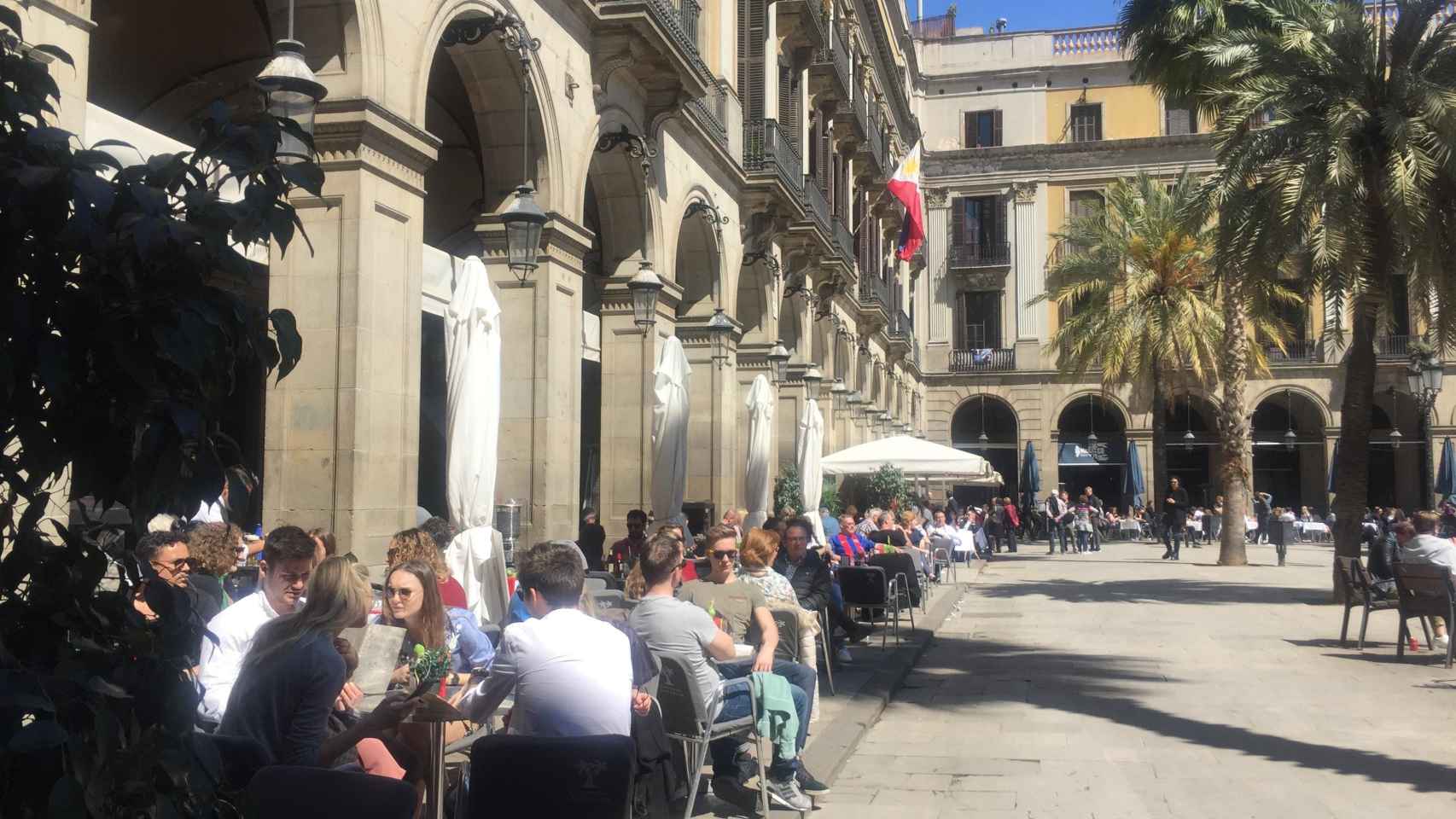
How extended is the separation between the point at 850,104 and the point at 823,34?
4.80 metres

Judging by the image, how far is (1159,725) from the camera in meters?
9.12

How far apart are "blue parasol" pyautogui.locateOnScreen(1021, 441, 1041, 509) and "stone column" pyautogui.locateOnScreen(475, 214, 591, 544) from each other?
33166 mm

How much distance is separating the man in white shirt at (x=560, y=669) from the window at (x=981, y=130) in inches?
1968

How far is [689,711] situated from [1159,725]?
14.1ft

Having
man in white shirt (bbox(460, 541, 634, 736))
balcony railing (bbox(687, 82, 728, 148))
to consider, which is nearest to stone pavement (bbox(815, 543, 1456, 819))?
man in white shirt (bbox(460, 541, 634, 736))

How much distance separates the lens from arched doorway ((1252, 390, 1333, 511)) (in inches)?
1935

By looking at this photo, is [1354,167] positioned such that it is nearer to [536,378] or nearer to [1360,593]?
[1360,593]

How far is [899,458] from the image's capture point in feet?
75.8

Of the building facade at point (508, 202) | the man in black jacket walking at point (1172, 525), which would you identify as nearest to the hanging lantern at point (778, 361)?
the building facade at point (508, 202)

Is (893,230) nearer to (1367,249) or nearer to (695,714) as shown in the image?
(1367,249)

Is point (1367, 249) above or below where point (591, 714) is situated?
above

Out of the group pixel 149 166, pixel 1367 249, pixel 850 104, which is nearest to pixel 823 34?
pixel 850 104

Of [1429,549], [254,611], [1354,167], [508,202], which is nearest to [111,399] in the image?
[254,611]

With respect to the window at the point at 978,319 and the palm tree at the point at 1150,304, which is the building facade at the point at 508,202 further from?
the window at the point at 978,319
